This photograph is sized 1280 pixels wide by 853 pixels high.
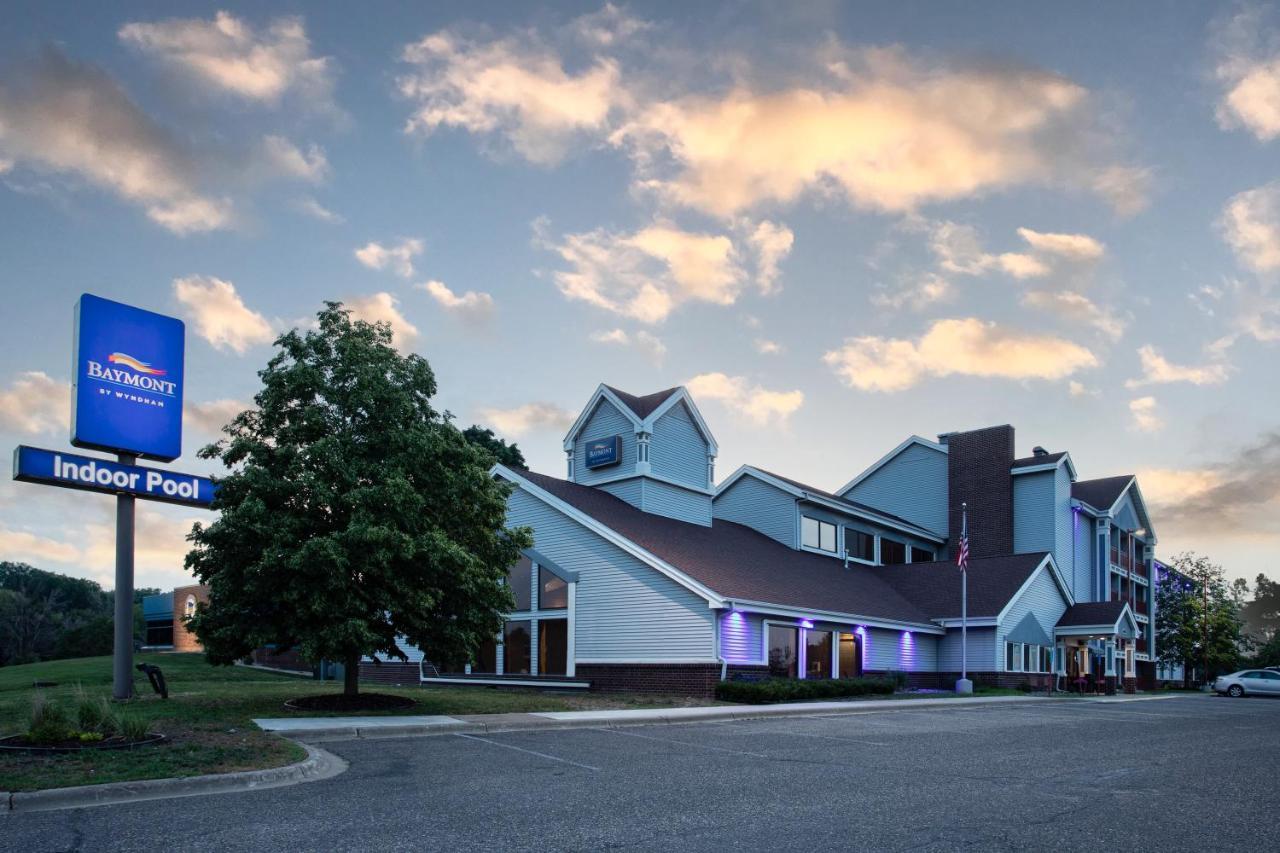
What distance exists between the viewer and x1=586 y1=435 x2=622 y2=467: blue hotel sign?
124 ft

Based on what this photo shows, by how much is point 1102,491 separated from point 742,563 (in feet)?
104

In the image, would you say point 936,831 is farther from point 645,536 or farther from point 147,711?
point 645,536

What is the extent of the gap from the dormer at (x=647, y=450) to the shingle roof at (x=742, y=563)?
28.8 inches

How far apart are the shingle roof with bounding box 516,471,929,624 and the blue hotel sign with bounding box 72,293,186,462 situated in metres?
14.9

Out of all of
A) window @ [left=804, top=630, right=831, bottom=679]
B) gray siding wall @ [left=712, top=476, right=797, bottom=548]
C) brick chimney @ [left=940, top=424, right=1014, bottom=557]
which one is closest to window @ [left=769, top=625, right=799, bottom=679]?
window @ [left=804, top=630, right=831, bottom=679]

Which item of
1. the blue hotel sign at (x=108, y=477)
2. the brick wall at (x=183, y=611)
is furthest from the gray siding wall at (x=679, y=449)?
the brick wall at (x=183, y=611)

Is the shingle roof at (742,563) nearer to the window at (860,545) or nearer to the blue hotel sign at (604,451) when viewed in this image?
the blue hotel sign at (604,451)

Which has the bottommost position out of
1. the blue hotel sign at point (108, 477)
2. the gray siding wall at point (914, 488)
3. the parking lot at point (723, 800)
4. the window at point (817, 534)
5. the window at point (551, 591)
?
the parking lot at point (723, 800)

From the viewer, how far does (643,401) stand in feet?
125

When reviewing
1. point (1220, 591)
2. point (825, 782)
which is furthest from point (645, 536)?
point (1220, 591)

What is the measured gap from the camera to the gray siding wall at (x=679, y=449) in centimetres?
3791

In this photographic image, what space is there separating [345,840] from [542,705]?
1629 centimetres

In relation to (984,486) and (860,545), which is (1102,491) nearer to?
(984,486)

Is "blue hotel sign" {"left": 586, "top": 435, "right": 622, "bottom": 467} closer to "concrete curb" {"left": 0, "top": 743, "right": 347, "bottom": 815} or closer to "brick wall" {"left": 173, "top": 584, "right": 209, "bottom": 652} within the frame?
"concrete curb" {"left": 0, "top": 743, "right": 347, "bottom": 815}
